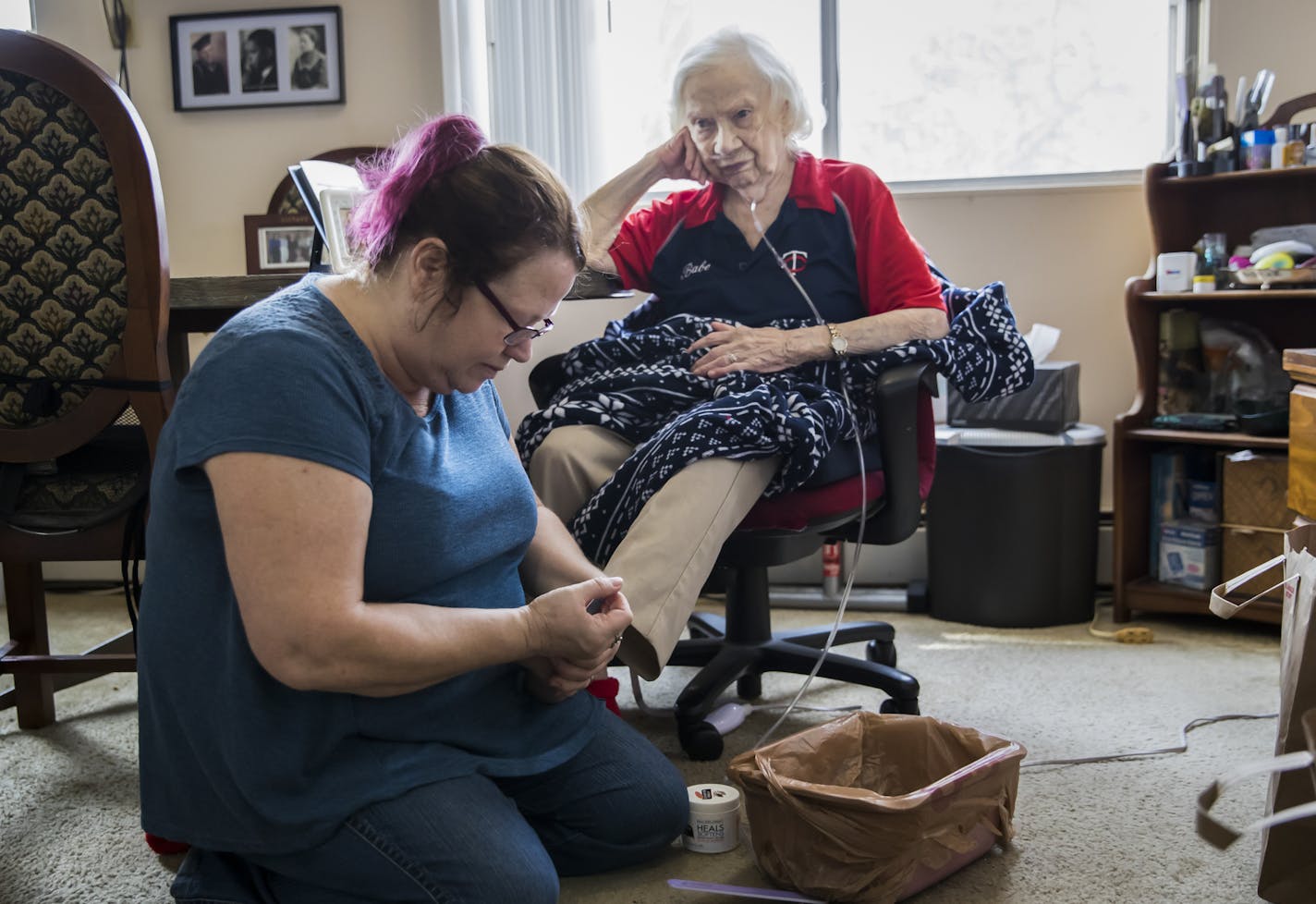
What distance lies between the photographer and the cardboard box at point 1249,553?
2.50 meters

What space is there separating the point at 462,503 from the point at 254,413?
0.27 metres

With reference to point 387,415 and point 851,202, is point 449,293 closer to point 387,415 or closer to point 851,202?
point 387,415

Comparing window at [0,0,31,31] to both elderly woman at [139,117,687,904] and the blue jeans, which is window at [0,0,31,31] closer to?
elderly woman at [139,117,687,904]

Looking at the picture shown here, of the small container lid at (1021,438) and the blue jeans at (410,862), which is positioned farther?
the small container lid at (1021,438)

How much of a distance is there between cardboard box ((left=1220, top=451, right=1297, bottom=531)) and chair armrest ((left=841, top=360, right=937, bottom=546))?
1.01m

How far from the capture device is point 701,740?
186cm

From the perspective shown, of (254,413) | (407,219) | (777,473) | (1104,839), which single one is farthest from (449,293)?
(1104,839)

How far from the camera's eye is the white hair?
Answer: 6.72 feet

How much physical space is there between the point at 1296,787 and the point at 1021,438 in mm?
1443

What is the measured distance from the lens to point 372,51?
304 centimetres

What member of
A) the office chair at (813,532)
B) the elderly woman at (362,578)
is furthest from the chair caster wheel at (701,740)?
the elderly woman at (362,578)

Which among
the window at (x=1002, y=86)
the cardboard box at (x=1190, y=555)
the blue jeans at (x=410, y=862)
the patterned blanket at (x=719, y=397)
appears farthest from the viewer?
the window at (x=1002, y=86)

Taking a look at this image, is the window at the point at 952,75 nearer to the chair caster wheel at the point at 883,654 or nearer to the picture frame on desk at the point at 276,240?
the picture frame on desk at the point at 276,240

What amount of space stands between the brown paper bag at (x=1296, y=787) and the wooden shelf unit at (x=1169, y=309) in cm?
134
